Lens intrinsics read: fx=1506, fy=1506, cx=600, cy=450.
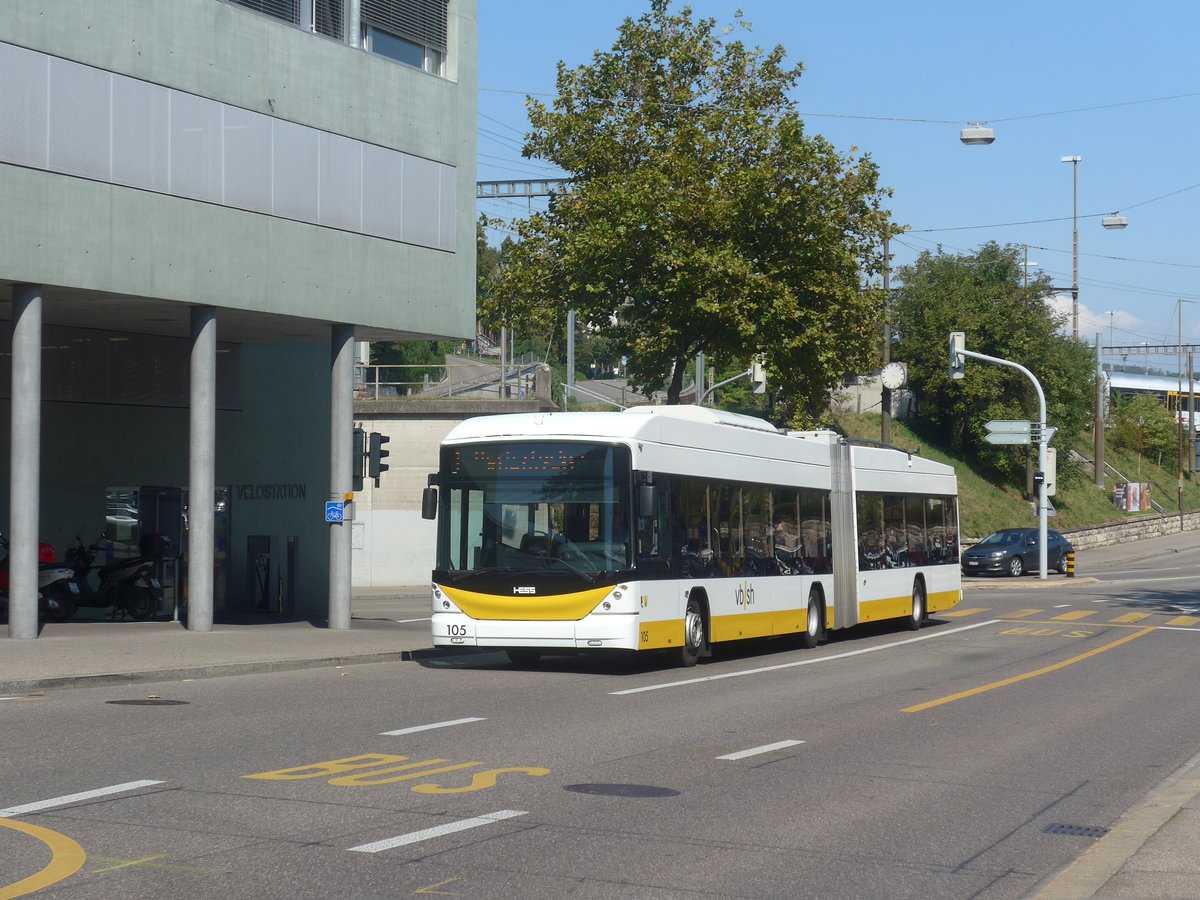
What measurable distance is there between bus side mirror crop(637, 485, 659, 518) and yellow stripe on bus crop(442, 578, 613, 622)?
94cm

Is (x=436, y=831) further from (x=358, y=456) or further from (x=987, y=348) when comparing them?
(x=987, y=348)

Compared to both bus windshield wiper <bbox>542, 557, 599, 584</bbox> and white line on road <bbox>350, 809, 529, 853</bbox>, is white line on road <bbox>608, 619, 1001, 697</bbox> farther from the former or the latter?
white line on road <bbox>350, 809, 529, 853</bbox>

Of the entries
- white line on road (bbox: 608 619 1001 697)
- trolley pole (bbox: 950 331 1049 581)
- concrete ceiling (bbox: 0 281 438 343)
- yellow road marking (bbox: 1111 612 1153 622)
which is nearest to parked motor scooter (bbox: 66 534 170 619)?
concrete ceiling (bbox: 0 281 438 343)

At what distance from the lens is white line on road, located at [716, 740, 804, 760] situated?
437 inches

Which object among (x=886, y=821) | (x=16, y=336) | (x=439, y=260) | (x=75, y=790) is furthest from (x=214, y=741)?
(x=439, y=260)

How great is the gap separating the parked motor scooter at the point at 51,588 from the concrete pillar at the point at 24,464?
12.9 ft

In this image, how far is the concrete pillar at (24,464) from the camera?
20.6 meters

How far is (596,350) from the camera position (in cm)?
13038

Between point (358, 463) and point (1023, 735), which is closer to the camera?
point (1023, 735)

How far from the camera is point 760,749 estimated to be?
11.6m

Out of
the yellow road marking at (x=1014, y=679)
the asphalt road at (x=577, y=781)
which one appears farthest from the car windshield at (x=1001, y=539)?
the asphalt road at (x=577, y=781)

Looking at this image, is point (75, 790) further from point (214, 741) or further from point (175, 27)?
point (175, 27)

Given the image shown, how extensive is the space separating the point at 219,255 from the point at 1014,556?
32732 millimetres

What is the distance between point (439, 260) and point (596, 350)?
103460mm
